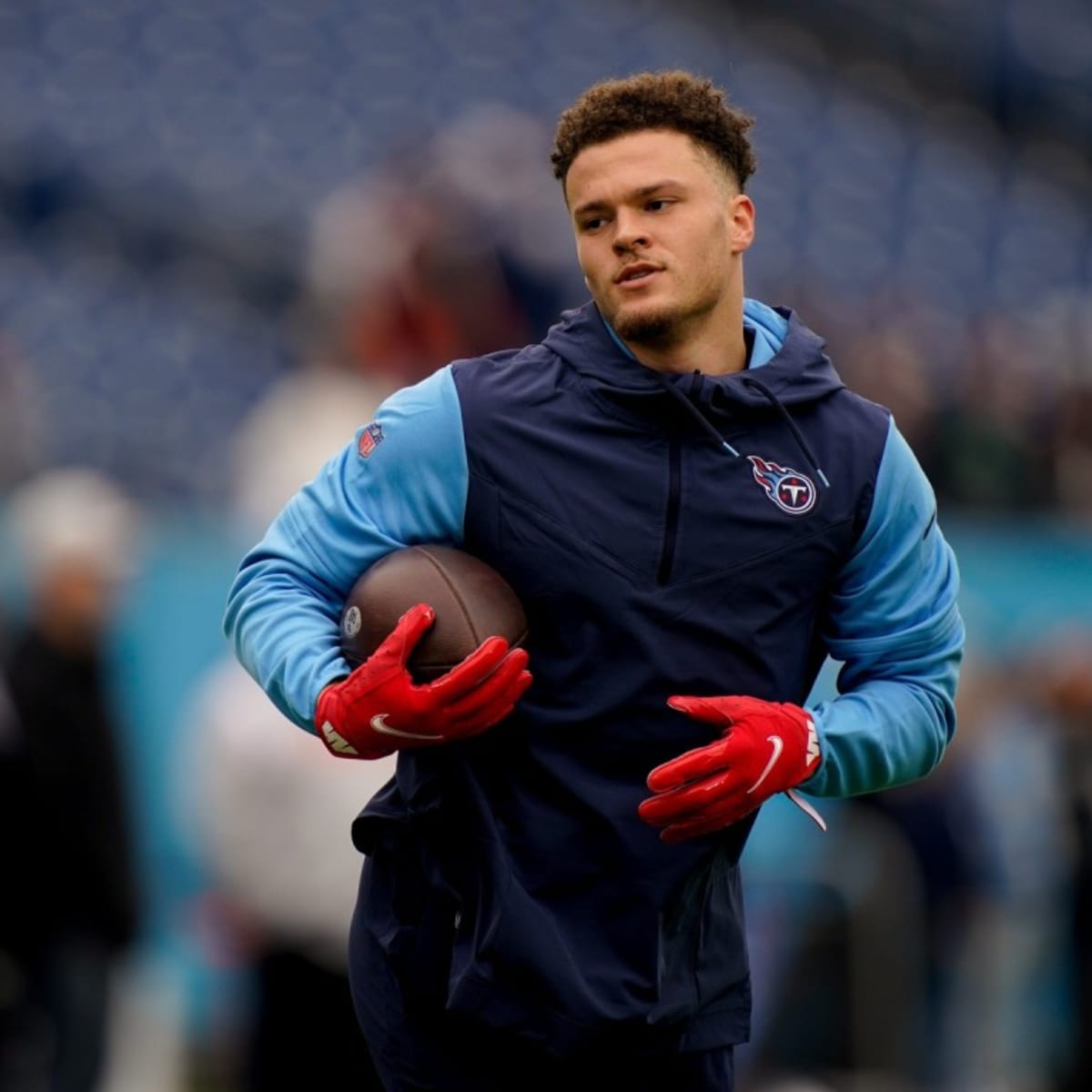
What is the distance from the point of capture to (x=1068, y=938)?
8469 millimetres

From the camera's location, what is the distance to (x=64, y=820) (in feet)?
22.5

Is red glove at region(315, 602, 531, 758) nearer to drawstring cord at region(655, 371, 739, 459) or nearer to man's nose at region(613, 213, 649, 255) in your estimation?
drawstring cord at region(655, 371, 739, 459)

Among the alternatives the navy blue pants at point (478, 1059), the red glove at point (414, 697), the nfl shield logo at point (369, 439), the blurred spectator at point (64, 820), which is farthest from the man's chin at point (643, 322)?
the blurred spectator at point (64, 820)

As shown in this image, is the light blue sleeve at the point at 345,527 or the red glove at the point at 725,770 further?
the light blue sleeve at the point at 345,527

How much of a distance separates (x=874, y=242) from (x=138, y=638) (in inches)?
262

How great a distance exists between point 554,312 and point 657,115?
6.06 m

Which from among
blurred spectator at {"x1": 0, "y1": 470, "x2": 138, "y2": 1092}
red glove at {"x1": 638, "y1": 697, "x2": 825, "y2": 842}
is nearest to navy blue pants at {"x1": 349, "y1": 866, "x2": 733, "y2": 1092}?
red glove at {"x1": 638, "y1": 697, "x2": 825, "y2": 842}

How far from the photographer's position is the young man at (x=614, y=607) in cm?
353

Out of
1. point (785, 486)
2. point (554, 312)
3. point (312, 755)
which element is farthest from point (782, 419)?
point (554, 312)

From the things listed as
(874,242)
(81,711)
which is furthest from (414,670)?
(874,242)

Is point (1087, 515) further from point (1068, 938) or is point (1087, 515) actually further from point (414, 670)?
point (414, 670)

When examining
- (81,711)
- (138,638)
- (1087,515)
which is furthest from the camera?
(1087,515)

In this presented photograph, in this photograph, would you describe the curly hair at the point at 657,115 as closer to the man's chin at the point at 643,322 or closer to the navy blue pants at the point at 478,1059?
the man's chin at the point at 643,322

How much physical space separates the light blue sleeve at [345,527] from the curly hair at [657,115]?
0.43 metres
